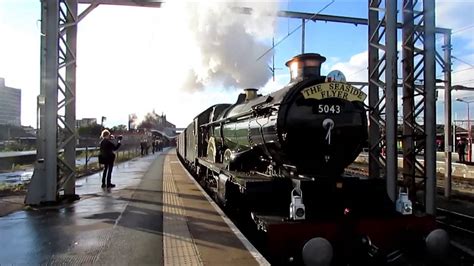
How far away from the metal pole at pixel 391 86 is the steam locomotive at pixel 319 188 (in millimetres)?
2213

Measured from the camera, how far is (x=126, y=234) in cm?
662

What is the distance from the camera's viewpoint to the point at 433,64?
9148 mm

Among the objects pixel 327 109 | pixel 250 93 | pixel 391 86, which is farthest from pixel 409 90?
pixel 327 109

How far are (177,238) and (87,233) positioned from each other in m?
1.57

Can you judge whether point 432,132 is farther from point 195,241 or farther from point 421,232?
point 195,241

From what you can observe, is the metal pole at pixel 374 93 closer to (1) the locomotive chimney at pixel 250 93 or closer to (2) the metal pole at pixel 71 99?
(1) the locomotive chimney at pixel 250 93

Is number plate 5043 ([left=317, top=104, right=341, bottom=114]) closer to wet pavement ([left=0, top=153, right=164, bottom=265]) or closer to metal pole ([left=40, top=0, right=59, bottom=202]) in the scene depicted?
wet pavement ([left=0, top=153, right=164, bottom=265])

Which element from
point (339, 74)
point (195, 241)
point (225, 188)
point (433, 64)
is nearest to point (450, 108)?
point (433, 64)

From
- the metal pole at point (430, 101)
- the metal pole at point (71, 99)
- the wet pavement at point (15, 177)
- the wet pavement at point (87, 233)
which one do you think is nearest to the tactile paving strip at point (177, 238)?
the wet pavement at point (87, 233)

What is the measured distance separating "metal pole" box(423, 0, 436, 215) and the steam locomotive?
336 cm

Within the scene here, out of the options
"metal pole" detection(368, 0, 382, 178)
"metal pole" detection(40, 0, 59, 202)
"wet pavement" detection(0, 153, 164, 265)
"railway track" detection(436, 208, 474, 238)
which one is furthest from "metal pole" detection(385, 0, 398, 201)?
"metal pole" detection(40, 0, 59, 202)

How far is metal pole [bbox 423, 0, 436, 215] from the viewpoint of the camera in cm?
909

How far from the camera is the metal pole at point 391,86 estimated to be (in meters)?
8.53

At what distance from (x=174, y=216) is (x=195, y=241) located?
2.03 m
